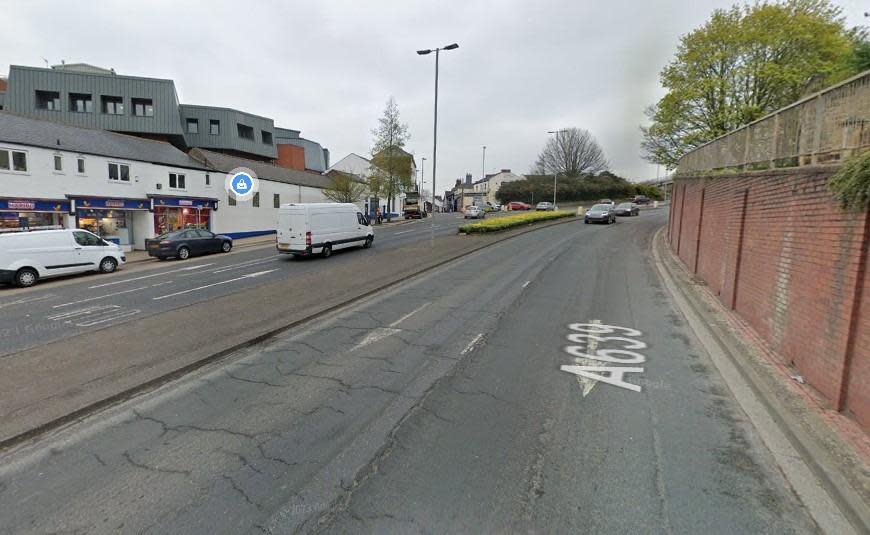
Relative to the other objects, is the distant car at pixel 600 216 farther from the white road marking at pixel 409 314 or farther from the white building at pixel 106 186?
the white building at pixel 106 186

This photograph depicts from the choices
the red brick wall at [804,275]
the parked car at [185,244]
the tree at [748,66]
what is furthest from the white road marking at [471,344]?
the tree at [748,66]

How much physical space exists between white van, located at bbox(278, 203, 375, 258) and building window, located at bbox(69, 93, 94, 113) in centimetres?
2898

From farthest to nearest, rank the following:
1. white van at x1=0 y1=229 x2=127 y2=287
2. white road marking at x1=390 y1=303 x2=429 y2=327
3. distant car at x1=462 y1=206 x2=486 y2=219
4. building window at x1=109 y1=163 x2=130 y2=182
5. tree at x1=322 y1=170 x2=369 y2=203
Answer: distant car at x1=462 y1=206 x2=486 y2=219, tree at x1=322 y1=170 x2=369 y2=203, building window at x1=109 y1=163 x2=130 y2=182, white van at x1=0 y1=229 x2=127 y2=287, white road marking at x1=390 y1=303 x2=429 y2=327

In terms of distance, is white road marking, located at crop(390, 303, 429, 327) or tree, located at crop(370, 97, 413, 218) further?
tree, located at crop(370, 97, 413, 218)

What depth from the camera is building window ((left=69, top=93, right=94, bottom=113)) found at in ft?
111

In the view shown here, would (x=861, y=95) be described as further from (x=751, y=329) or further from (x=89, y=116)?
(x=89, y=116)

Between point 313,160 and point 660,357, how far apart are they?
5868 centimetres

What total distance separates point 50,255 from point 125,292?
5.94 m

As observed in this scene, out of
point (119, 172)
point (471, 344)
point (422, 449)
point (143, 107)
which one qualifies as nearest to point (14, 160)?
point (119, 172)

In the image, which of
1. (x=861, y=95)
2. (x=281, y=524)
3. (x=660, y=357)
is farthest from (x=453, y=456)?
(x=861, y=95)

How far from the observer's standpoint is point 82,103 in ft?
112

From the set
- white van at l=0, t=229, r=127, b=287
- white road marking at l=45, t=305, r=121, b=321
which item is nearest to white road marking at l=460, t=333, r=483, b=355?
white road marking at l=45, t=305, r=121, b=321

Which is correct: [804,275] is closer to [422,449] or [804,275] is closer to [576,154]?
[422,449]

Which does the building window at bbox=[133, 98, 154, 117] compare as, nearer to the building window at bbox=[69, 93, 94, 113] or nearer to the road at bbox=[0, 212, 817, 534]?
the building window at bbox=[69, 93, 94, 113]
